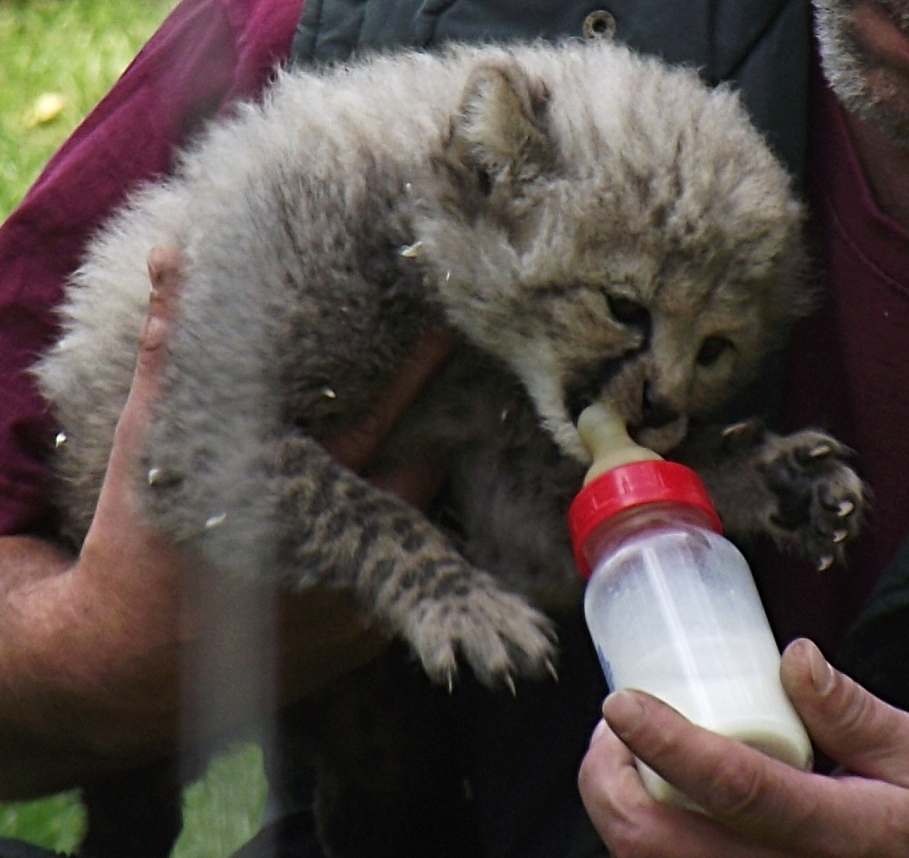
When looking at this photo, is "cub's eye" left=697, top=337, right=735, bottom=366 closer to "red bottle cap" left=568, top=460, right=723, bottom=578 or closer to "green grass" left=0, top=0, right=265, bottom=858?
"red bottle cap" left=568, top=460, right=723, bottom=578

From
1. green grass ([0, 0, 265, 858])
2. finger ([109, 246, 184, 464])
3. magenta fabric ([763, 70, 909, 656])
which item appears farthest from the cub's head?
green grass ([0, 0, 265, 858])

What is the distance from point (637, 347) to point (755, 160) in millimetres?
355

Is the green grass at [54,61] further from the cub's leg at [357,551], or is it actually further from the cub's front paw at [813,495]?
the cub's front paw at [813,495]

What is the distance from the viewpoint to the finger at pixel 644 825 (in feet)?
5.36

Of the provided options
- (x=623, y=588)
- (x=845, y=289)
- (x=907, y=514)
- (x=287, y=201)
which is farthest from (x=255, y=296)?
(x=907, y=514)

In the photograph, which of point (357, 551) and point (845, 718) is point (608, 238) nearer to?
point (357, 551)

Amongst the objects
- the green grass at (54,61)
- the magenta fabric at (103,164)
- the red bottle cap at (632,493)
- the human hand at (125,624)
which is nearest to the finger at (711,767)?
the red bottle cap at (632,493)

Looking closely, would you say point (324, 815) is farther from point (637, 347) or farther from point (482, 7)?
point (482, 7)

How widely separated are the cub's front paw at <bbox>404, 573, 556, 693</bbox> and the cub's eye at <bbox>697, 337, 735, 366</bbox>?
0.47 m

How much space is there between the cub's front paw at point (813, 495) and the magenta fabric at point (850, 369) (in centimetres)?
19

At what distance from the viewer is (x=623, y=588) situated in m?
1.72

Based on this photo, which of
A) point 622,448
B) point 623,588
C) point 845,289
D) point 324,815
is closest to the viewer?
point 623,588

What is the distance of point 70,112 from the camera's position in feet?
13.2

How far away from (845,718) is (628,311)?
26.3 inches
